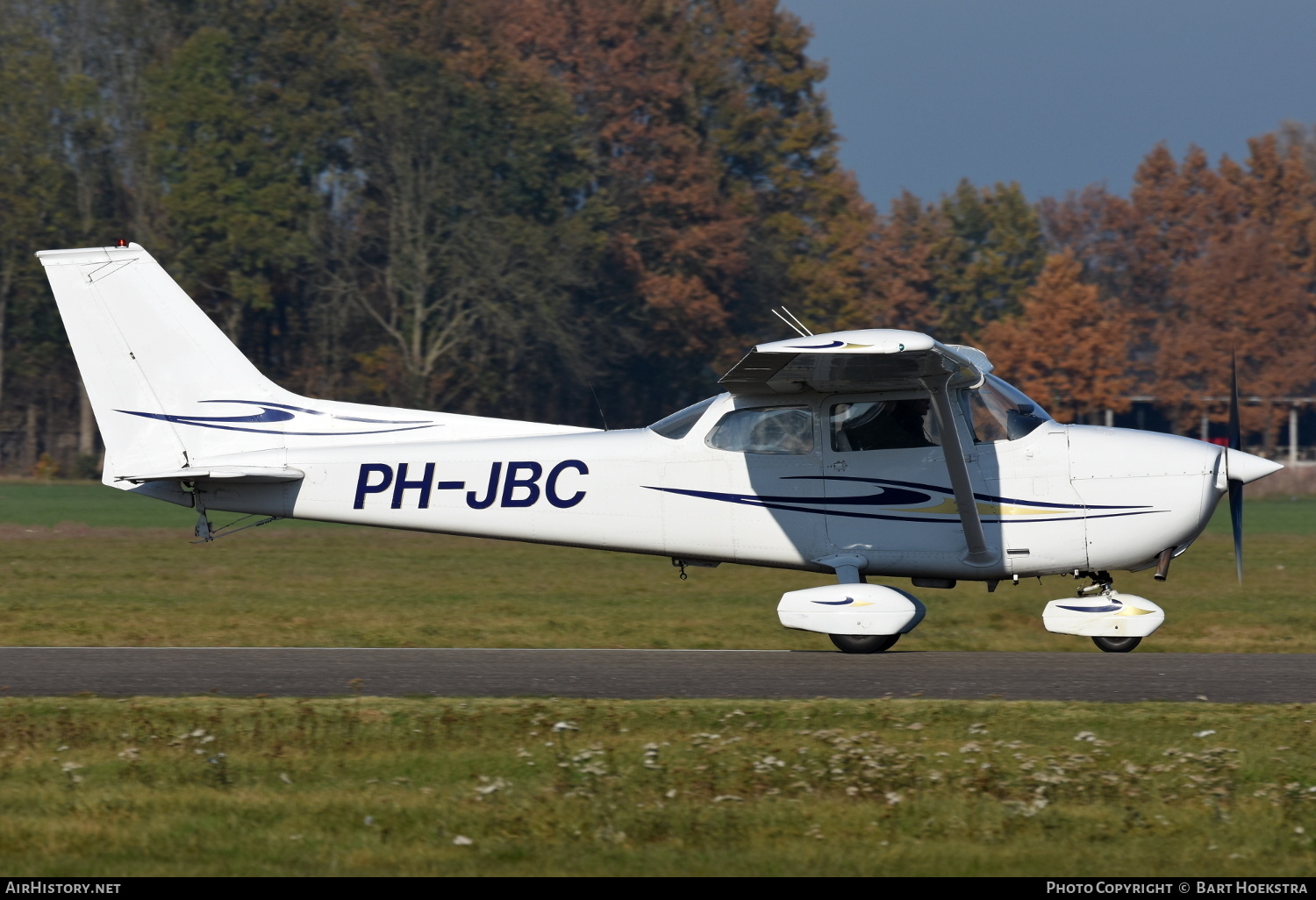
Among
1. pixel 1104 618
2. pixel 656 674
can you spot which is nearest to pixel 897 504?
pixel 1104 618

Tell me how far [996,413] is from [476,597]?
7838mm

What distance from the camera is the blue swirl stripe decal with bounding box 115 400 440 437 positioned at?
12039 mm

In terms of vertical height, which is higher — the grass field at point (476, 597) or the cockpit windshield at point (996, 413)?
the cockpit windshield at point (996, 413)

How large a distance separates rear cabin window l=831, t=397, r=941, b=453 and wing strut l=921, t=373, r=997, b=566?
20 cm

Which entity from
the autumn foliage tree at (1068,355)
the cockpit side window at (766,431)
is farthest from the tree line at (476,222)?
the cockpit side window at (766,431)

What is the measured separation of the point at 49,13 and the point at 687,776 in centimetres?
5596

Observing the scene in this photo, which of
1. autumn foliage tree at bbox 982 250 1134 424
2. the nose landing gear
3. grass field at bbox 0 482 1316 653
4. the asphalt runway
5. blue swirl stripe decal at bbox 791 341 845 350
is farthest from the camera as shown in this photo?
autumn foliage tree at bbox 982 250 1134 424

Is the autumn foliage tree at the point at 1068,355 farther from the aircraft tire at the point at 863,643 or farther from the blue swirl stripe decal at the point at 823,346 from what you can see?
the blue swirl stripe decal at the point at 823,346

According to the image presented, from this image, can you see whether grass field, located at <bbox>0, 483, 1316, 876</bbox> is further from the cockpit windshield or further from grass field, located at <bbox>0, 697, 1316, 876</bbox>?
the cockpit windshield

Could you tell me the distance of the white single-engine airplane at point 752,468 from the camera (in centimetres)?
1101

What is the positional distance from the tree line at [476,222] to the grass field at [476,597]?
2546 cm

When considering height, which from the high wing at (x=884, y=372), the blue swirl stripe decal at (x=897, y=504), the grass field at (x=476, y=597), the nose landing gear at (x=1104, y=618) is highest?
the high wing at (x=884, y=372)

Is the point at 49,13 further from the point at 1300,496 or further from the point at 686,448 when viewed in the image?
the point at 686,448

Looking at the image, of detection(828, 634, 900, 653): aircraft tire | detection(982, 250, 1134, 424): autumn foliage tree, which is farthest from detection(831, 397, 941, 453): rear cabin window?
detection(982, 250, 1134, 424): autumn foliage tree
